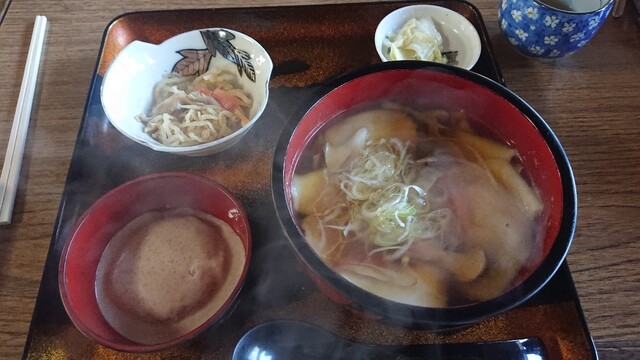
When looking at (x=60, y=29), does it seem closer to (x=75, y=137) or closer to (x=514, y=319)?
(x=75, y=137)

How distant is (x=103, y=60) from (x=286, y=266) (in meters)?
0.88

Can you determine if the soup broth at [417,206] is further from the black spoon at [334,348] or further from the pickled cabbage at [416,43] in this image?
the pickled cabbage at [416,43]

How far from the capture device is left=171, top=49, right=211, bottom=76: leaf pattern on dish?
4.82 feet

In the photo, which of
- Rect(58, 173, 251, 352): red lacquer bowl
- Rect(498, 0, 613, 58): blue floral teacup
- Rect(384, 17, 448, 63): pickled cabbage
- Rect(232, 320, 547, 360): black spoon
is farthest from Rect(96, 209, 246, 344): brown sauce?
Rect(498, 0, 613, 58): blue floral teacup

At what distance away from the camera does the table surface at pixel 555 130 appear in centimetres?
115

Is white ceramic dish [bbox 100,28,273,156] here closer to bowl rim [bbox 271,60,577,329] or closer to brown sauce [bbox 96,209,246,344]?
brown sauce [bbox 96,209,246,344]

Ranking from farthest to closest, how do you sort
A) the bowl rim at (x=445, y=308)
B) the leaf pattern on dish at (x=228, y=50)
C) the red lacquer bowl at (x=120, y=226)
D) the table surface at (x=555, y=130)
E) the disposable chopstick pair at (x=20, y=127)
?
the leaf pattern on dish at (x=228, y=50)
the disposable chopstick pair at (x=20, y=127)
the table surface at (x=555, y=130)
the red lacquer bowl at (x=120, y=226)
the bowl rim at (x=445, y=308)

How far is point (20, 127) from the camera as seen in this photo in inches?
56.0

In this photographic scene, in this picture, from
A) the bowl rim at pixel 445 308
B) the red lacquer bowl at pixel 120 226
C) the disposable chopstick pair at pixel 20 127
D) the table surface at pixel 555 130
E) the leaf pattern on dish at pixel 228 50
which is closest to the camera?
the bowl rim at pixel 445 308

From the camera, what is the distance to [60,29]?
167cm

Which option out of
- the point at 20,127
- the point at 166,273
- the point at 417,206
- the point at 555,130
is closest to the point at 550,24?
the point at 555,130

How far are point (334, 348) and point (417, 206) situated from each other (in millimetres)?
360

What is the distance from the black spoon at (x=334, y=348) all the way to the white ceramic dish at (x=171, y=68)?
0.50 meters

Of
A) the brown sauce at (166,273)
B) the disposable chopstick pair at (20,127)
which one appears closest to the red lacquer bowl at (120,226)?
the brown sauce at (166,273)
